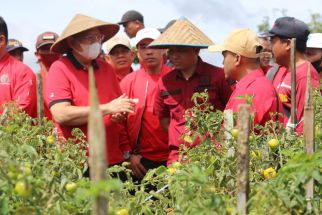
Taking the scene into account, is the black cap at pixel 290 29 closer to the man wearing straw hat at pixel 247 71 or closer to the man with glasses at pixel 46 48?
the man wearing straw hat at pixel 247 71

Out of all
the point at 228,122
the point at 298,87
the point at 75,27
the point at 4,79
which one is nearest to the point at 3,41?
the point at 4,79

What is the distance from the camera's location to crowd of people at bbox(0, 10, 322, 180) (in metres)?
4.82

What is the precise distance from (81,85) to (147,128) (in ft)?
3.08

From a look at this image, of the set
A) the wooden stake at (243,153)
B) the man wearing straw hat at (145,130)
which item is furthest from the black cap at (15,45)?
the wooden stake at (243,153)

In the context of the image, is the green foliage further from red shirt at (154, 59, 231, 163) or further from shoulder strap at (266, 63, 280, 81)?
shoulder strap at (266, 63, 280, 81)

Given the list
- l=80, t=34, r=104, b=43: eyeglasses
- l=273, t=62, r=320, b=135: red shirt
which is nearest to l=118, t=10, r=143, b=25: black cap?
l=80, t=34, r=104, b=43: eyeglasses

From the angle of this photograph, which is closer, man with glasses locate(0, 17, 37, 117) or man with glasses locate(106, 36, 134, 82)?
man with glasses locate(0, 17, 37, 117)

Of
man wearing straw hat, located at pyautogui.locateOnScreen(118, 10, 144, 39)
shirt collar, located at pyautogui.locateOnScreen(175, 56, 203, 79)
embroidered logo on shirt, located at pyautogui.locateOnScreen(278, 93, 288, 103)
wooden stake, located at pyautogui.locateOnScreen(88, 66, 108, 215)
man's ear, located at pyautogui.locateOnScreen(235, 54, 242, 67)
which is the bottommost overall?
embroidered logo on shirt, located at pyautogui.locateOnScreen(278, 93, 288, 103)

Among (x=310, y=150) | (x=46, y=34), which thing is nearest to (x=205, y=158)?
(x=310, y=150)

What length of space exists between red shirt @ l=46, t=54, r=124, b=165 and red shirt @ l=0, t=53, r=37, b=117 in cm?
66

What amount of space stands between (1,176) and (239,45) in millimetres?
2650

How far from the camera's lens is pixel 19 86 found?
570 cm

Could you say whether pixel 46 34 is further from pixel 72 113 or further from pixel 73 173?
Result: pixel 73 173

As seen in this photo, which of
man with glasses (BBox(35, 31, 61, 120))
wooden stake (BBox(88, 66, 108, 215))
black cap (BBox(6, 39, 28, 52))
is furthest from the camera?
black cap (BBox(6, 39, 28, 52))
